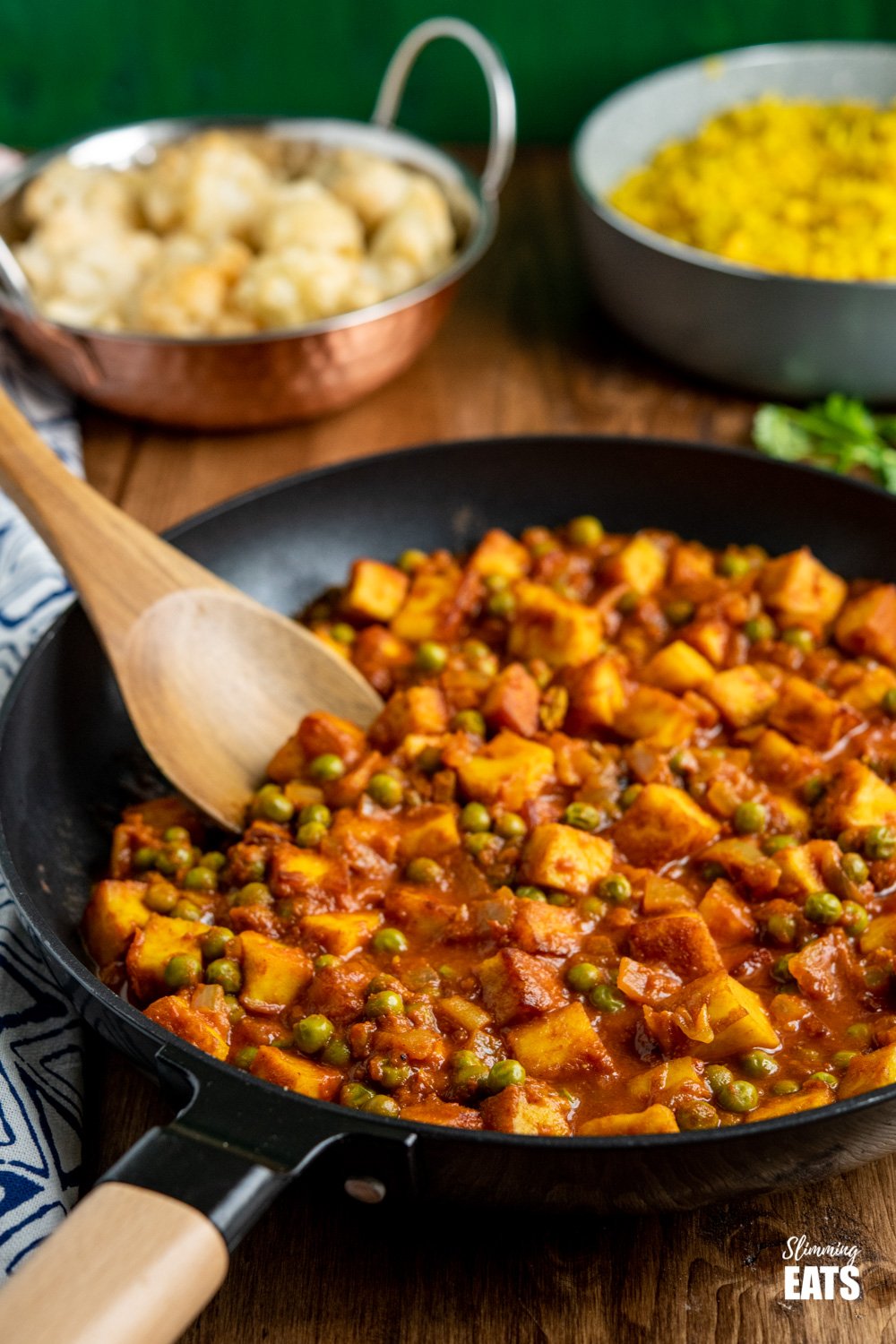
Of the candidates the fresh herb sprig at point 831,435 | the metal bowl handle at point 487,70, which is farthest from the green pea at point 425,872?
the metal bowl handle at point 487,70

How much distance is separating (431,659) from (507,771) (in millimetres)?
410

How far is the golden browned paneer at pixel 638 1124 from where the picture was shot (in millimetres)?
2098

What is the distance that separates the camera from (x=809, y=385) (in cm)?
415

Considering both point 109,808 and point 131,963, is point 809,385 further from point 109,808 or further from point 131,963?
point 131,963

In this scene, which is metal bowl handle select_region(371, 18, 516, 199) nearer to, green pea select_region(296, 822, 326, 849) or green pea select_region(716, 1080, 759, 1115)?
green pea select_region(296, 822, 326, 849)

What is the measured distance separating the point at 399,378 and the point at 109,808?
6.99ft

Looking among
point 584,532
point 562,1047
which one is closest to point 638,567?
point 584,532

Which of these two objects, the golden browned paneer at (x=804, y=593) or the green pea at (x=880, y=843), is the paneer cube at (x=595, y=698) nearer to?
the golden browned paneer at (x=804, y=593)

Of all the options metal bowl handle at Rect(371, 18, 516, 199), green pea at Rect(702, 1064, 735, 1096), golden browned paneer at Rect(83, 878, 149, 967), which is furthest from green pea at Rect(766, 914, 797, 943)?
metal bowl handle at Rect(371, 18, 516, 199)

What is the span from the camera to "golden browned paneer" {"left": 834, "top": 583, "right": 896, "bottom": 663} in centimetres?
313

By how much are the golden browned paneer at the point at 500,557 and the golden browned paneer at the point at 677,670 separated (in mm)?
470

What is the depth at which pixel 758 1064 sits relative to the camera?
226 centimetres

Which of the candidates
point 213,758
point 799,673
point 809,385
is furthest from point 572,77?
point 213,758

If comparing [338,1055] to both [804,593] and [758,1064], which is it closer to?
[758,1064]
